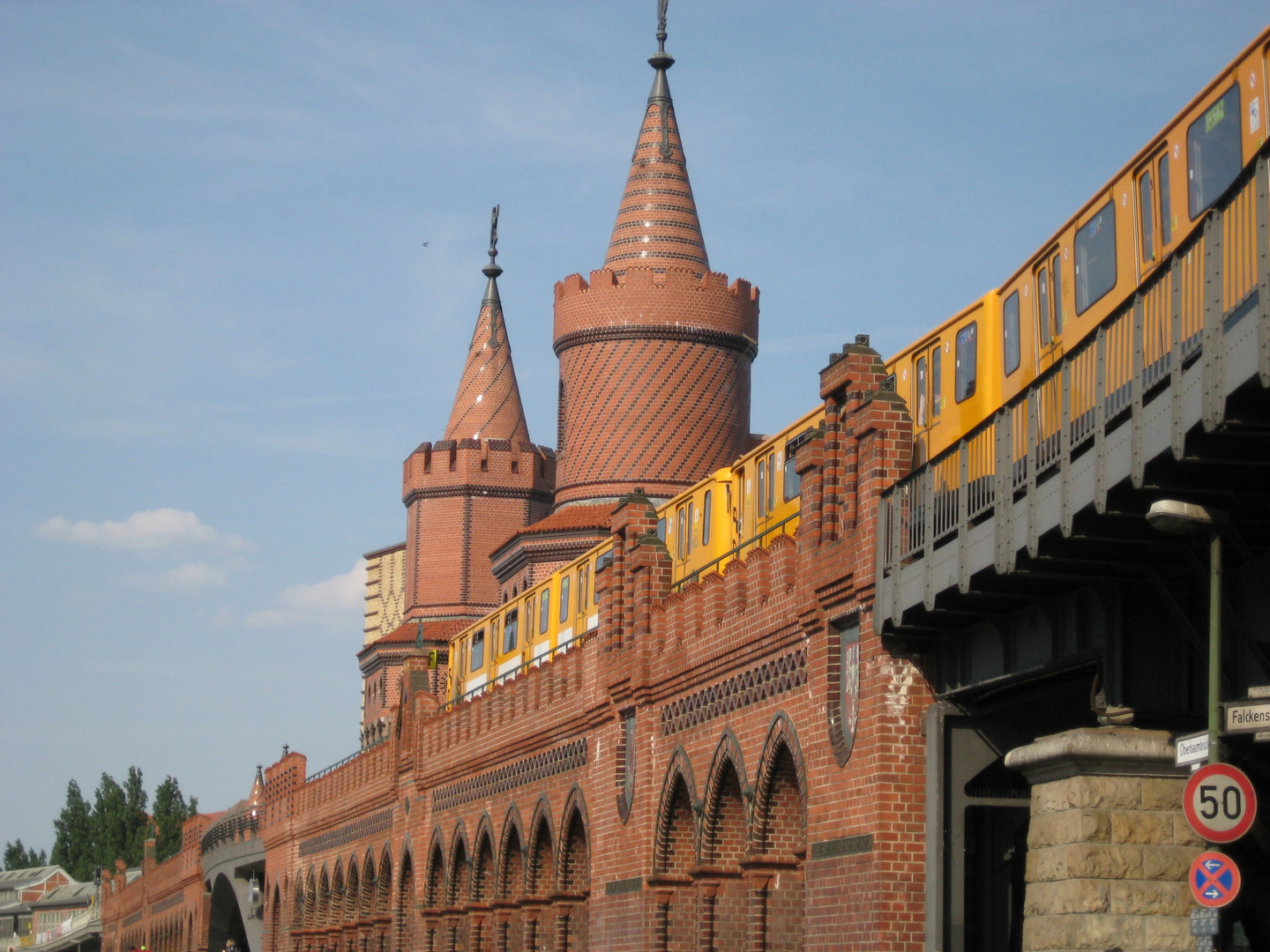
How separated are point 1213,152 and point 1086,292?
2.55 m

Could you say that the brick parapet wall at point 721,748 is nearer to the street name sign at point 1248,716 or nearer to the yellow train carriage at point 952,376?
the yellow train carriage at point 952,376

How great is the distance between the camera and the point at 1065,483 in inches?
582

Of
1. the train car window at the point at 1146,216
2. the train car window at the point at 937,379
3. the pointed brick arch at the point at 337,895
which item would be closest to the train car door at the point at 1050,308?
the train car window at the point at 1146,216

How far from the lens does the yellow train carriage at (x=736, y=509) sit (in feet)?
92.4

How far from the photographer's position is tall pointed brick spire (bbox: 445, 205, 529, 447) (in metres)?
62.0

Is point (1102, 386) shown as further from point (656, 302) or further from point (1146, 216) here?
point (656, 302)

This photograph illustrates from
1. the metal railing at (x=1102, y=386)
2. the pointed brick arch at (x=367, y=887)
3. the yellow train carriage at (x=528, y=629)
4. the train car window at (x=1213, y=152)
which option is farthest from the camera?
the pointed brick arch at (x=367, y=887)

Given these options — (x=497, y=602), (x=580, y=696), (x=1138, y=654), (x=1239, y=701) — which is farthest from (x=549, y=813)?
(x=497, y=602)

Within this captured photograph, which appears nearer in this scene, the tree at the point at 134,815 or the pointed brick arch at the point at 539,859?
the pointed brick arch at the point at 539,859

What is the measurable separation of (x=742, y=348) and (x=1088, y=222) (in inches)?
1231

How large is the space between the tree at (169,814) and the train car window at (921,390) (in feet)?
317

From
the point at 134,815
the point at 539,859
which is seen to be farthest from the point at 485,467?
the point at 134,815

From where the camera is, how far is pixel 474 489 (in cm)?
6072

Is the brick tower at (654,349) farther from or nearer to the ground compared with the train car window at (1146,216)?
farther from the ground
